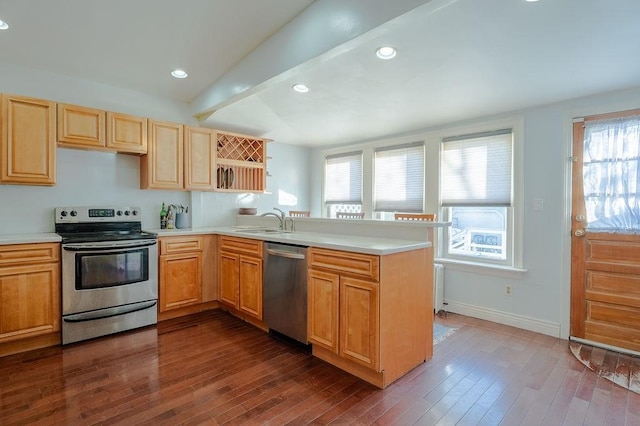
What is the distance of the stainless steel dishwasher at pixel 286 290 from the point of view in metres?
2.62

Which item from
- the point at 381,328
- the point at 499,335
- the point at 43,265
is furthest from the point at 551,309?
the point at 43,265

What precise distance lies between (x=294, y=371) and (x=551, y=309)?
2472mm

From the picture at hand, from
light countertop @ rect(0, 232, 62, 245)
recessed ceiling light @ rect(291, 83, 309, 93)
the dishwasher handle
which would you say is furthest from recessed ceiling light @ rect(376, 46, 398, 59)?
light countertop @ rect(0, 232, 62, 245)

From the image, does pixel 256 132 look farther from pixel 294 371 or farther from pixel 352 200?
pixel 294 371

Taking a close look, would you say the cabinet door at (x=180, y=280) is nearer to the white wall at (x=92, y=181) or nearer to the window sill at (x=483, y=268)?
the white wall at (x=92, y=181)

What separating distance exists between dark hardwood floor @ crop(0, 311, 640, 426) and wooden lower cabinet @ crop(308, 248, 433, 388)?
0.43 feet

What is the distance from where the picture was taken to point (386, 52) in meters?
2.61

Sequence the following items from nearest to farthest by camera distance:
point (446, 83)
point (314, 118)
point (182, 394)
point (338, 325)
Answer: point (182, 394) → point (338, 325) → point (446, 83) → point (314, 118)

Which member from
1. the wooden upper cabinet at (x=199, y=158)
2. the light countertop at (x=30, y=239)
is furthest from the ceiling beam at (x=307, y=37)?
the light countertop at (x=30, y=239)

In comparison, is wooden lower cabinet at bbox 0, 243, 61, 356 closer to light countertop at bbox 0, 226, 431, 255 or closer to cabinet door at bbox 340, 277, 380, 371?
light countertop at bbox 0, 226, 431, 255

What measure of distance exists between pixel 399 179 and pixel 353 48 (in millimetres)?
2369

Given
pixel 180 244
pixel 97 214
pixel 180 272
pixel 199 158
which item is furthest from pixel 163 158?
pixel 180 272

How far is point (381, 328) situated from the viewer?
2.10m

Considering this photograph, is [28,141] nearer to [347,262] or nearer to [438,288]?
[347,262]
